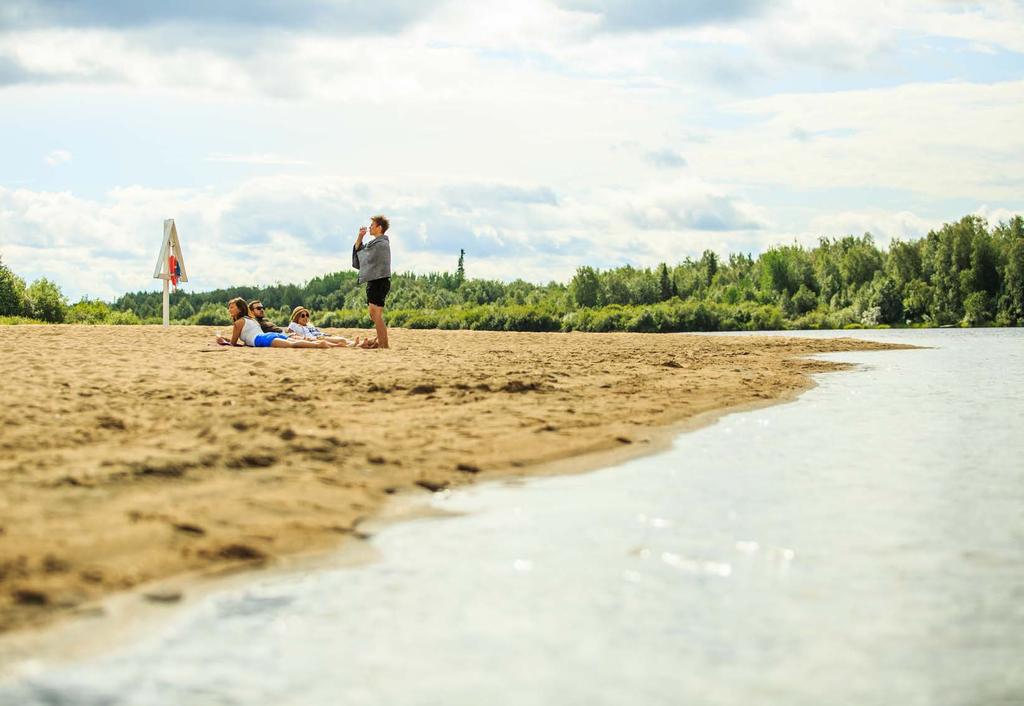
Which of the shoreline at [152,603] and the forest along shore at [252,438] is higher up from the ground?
the forest along shore at [252,438]

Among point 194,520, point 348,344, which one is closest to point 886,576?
point 194,520

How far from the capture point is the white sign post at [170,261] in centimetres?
2562

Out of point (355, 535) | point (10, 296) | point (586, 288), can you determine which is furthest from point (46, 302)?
point (355, 535)

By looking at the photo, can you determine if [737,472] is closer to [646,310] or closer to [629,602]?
[629,602]

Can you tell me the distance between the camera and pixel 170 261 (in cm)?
2591

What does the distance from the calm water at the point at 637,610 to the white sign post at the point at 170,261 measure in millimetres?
21203

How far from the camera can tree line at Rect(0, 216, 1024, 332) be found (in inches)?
2313

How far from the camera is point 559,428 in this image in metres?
8.45

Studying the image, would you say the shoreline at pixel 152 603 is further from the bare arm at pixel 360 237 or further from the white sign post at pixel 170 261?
the white sign post at pixel 170 261

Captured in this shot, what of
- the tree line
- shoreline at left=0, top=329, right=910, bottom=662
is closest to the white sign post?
shoreline at left=0, top=329, right=910, bottom=662

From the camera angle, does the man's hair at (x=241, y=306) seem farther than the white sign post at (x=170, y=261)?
No

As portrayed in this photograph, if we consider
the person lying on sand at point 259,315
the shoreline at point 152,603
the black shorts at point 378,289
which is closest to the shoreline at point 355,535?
the shoreline at point 152,603

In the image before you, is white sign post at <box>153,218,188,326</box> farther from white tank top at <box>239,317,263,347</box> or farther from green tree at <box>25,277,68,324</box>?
green tree at <box>25,277,68,324</box>

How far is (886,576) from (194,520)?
325 centimetres
